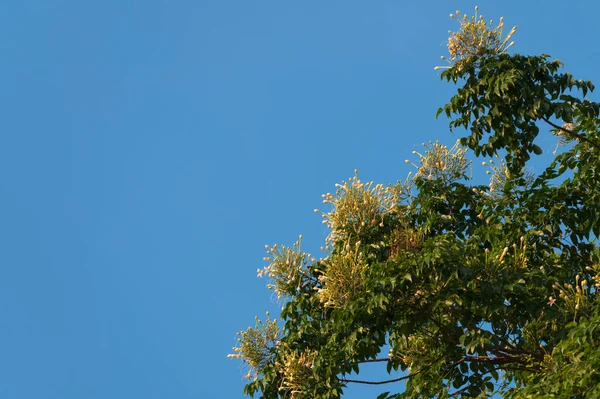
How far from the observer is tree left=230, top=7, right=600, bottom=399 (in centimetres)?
653

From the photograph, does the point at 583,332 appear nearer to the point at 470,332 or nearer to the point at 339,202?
the point at 470,332

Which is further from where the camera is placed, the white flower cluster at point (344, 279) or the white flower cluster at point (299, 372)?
the white flower cluster at point (299, 372)

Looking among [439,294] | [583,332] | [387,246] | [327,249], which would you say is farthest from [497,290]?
[327,249]

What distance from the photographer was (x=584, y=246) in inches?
328

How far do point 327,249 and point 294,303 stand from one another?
585 mm

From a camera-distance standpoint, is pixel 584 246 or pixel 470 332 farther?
pixel 584 246

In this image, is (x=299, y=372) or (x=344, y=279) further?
(x=299, y=372)

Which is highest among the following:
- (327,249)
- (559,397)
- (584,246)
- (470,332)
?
(327,249)

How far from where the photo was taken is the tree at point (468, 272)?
6.53 meters

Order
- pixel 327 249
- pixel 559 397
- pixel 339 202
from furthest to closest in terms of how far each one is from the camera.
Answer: pixel 327 249 < pixel 339 202 < pixel 559 397

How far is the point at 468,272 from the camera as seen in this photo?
6.52 m

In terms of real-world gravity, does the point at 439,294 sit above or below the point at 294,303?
below

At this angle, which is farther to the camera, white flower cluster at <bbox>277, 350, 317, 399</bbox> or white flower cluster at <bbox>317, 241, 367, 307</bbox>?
white flower cluster at <bbox>277, 350, 317, 399</bbox>

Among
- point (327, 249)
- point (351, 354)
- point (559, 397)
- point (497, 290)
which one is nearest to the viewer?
point (559, 397)
